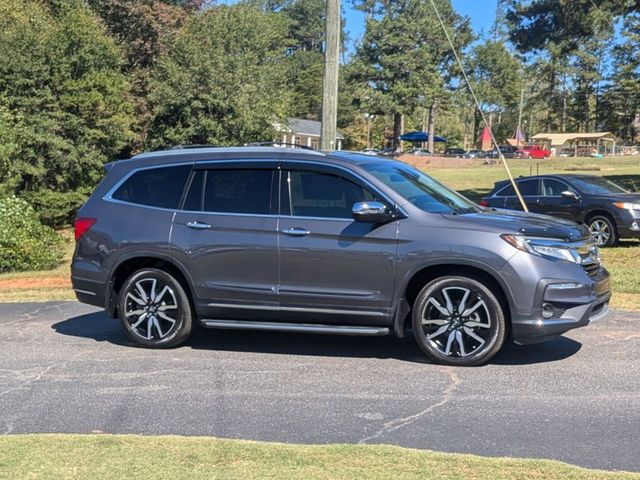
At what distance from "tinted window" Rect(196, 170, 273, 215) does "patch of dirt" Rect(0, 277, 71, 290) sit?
21.1 ft

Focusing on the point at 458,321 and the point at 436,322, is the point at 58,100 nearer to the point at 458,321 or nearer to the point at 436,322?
the point at 436,322

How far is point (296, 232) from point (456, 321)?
5.21 ft

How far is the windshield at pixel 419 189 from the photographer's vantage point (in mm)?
6531

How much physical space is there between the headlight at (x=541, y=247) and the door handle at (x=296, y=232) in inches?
66.7

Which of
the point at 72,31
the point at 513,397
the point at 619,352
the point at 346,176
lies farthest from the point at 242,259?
the point at 72,31

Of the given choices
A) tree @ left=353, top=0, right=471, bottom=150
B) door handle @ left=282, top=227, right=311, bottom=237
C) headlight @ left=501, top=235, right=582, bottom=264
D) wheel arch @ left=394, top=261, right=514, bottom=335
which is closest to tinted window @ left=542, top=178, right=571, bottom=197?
headlight @ left=501, top=235, right=582, bottom=264

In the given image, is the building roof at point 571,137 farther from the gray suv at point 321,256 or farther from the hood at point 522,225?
the hood at point 522,225

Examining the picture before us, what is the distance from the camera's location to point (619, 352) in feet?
21.7

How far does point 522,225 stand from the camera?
6.17 meters

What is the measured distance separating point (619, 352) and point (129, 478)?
4.63 metres

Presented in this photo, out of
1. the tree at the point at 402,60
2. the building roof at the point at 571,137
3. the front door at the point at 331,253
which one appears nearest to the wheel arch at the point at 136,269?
the front door at the point at 331,253

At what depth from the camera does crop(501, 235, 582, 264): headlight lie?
5.98 m

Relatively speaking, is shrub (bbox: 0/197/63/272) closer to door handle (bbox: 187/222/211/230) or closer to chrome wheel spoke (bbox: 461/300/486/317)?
door handle (bbox: 187/222/211/230)

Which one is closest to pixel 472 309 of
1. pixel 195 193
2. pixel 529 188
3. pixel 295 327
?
pixel 295 327
